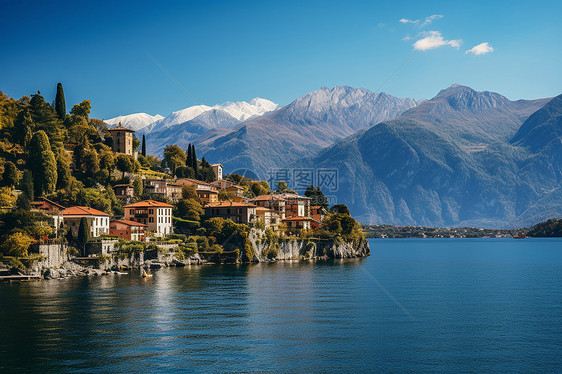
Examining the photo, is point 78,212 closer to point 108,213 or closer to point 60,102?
point 108,213

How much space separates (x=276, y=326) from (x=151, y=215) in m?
62.7

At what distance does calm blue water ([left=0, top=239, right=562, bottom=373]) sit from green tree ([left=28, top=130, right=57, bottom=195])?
27.3 metres

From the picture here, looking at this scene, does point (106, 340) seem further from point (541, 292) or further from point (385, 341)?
point (541, 292)

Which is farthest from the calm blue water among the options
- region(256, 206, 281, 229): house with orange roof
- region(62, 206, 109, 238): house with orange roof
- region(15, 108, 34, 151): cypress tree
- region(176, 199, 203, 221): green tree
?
region(256, 206, 281, 229): house with orange roof

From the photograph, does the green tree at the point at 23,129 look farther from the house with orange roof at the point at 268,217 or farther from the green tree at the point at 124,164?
the house with orange roof at the point at 268,217

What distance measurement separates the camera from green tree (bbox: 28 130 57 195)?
3824 inches

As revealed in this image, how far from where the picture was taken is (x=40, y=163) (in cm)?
9744

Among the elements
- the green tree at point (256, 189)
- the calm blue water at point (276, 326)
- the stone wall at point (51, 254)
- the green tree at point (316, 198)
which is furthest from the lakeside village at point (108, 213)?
the green tree at point (256, 189)

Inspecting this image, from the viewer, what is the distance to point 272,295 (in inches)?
2510

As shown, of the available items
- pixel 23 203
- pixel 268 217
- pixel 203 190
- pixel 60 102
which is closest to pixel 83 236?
pixel 23 203

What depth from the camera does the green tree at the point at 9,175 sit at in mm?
95031

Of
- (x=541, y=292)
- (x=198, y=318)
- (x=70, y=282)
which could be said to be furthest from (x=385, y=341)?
(x=70, y=282)

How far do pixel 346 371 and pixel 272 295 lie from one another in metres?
28.2

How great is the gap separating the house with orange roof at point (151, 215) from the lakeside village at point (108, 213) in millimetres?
177
